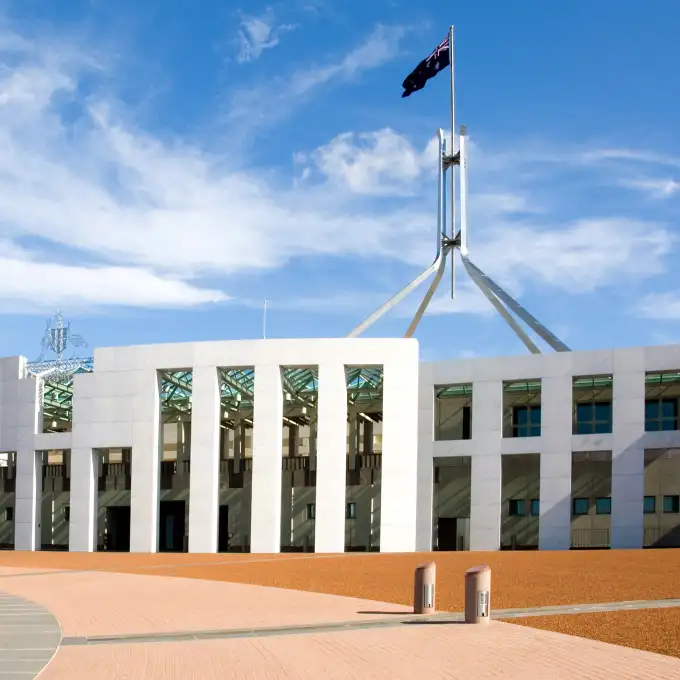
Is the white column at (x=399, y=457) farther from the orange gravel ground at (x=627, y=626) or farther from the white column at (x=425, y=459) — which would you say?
the orange gravel ground at (x=627, y=626)

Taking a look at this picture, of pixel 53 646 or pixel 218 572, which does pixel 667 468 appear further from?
pixel 53 646

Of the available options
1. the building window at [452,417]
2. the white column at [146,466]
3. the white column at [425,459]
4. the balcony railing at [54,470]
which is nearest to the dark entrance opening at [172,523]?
the balcony railing at [54,470]

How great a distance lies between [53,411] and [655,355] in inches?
1390

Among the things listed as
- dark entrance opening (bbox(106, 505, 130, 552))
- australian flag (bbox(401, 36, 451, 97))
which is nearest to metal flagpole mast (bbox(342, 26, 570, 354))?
australian flag (bbox(401, 36, 451, 97))

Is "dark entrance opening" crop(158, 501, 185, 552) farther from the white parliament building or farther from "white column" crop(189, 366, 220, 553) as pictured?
"white column" crop(189, 366, 220, 553)

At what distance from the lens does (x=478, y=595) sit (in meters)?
17.4

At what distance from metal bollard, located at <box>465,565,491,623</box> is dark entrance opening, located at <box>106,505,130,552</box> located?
163 ft

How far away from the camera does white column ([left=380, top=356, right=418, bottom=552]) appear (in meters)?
47.5

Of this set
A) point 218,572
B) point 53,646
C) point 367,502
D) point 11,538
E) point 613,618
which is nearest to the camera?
point 53,646

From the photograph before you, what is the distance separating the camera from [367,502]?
196 feet

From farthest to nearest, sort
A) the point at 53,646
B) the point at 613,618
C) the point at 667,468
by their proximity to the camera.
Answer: the point at 667,468 → the point at 613,618 → the point at 53,646

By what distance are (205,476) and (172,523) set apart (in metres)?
15.1

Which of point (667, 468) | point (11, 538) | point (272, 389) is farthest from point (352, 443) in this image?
point (11, 538)

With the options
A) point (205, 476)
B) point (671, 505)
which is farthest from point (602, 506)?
point (205, 476)
